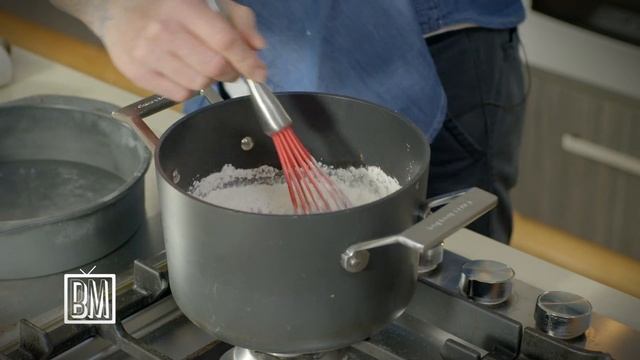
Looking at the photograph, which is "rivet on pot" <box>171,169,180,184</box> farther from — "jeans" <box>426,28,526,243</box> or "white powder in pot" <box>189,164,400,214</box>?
"jeans" <box>426,28,526,243</box>

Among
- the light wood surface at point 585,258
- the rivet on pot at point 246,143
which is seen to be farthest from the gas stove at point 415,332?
the light wood surface at point 585,258

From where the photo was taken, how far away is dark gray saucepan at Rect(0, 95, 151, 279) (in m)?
0.78

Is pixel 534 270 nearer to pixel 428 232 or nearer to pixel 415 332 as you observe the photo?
pixel 415 332

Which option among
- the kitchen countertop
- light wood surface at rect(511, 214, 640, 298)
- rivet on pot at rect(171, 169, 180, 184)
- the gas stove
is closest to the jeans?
light wood surface at rect(511, 214, 640, 298)

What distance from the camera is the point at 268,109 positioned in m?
0.64

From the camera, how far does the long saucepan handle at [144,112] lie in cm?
68

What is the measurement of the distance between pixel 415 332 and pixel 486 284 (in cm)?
6

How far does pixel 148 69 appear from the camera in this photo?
2.40 ft

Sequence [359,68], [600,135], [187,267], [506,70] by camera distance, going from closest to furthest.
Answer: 1. [187,267]
2. [359,68]
3. [506,70]
4. [600,135]

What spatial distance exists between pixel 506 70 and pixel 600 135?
0.44 m

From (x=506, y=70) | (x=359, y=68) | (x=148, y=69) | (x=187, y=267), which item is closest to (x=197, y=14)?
(x=148, y=69)

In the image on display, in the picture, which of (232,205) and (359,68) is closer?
(232,205)

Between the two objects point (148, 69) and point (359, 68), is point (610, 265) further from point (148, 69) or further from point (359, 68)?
point (148, 69)

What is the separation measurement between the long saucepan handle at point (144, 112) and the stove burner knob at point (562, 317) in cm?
25
